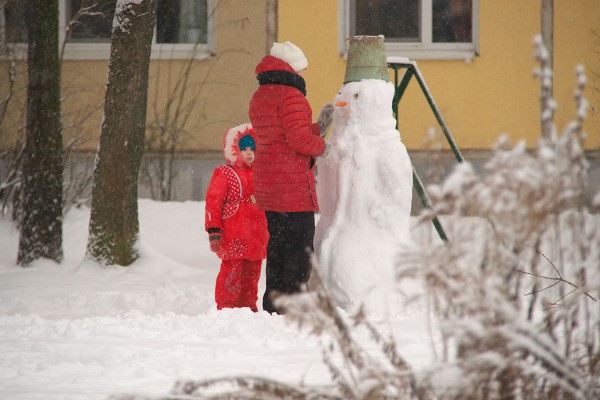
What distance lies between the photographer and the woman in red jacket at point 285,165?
5.05 metres

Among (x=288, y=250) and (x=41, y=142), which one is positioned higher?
(x=41, y=142)

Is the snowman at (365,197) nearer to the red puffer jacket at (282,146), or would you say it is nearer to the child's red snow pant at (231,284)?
the red puffer jacket at (282,146)

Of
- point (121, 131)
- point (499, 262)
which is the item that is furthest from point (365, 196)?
point (499, 262)

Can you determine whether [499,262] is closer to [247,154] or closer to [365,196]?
[365,196]

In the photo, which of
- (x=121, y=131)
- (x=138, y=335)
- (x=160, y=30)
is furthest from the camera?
(x=160, y=30)

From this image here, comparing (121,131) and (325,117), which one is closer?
(325,117)

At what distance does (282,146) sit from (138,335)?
133 cm

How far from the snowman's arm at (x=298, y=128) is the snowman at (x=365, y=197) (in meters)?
0.25

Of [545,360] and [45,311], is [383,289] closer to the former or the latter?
[45,311]

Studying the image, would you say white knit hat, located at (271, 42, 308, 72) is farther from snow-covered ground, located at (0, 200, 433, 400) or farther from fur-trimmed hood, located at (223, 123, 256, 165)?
snow-covered ground, located at (0, 200, 433, 400)

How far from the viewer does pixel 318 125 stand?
5.30 m

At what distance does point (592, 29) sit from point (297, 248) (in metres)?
6.73

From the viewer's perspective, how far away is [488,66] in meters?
10.6

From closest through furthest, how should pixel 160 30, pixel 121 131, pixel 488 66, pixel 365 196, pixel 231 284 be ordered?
pixel 365 196 < pixel 231 284 < pixel 121 131 < pixel 488 66 < pixel 160 30
